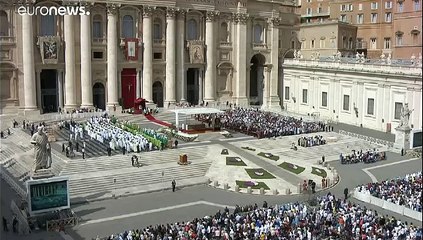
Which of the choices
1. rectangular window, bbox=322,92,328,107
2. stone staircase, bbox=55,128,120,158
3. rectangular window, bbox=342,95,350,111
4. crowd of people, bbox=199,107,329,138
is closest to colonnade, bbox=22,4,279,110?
crowd of people, bbox=199,107,329,138

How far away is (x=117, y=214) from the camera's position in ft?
113

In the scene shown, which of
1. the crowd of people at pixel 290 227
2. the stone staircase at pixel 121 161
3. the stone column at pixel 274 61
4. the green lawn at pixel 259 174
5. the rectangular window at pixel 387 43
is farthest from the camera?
the rectangular window at pixel 387 43

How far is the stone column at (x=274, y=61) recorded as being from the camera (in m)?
78.9

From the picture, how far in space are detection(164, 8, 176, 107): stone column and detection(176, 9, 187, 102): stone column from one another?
0.89 metres

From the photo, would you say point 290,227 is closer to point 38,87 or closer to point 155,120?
point 155,120

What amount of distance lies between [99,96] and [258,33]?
993 inches

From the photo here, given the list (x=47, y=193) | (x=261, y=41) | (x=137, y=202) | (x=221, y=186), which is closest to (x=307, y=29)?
(x=261, y=41)

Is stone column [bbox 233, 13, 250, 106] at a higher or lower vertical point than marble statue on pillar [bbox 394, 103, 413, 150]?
higher

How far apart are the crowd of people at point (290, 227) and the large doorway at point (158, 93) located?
4149cm

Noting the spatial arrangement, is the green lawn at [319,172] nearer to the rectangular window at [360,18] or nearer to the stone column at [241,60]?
the stone column at [241,60]

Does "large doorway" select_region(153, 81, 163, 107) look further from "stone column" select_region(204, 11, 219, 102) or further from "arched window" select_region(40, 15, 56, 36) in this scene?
"arched window" select_region(40, 15, 56, 36)

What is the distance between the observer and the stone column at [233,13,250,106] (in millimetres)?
75250

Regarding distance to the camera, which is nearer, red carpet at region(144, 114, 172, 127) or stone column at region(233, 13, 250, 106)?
red carpet at region(144, 114, 172, 127)

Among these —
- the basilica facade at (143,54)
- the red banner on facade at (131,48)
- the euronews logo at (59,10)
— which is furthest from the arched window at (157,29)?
the euronews logo at (59,10)
